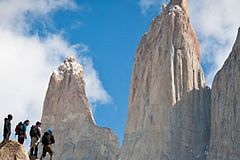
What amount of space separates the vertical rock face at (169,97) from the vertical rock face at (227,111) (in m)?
3.87

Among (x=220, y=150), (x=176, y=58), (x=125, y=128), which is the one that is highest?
(x=176, y=58)

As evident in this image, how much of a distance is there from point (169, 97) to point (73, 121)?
24840 millimetres

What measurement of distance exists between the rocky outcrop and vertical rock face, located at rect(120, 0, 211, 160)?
6835cm

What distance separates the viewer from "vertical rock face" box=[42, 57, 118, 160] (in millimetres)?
105875

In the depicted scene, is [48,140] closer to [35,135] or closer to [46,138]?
[46,138]

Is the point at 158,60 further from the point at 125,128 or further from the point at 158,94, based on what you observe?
the point at 125,128

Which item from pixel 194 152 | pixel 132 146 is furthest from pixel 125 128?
pixel 194 152

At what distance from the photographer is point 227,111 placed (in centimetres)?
8544

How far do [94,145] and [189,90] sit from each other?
2184cm

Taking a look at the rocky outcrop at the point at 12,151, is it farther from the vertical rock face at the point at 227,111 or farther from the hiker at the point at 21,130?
the vertical rock face at the point at 227,111

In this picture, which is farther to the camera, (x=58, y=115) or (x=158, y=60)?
(x=58, y=115)

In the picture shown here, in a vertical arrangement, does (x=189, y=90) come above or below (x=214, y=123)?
above

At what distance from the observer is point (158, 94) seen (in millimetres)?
91625

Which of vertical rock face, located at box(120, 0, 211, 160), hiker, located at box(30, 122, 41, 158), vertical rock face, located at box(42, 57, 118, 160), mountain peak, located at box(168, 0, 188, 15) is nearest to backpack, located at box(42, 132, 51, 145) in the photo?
hiker, located at box(30, 122, 41, 158)
